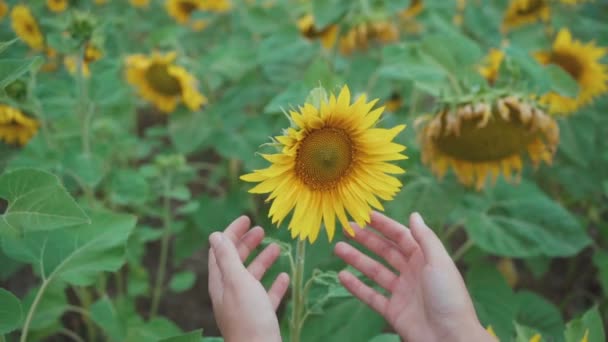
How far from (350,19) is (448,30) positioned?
13.5 inches

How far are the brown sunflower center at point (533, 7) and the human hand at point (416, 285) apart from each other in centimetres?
154

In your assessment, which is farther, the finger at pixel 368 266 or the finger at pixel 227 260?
the finger at pixel 368 266

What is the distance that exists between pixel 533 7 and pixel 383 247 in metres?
1.62

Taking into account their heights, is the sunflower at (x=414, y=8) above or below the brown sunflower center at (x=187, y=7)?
below

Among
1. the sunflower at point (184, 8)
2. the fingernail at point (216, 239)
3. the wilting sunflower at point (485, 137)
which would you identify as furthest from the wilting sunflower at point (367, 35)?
the fingernail at point (216, 239)

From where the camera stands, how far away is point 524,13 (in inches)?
91.2

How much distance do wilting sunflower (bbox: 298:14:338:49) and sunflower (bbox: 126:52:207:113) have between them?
0.43m

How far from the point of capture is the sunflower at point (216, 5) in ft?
7.86

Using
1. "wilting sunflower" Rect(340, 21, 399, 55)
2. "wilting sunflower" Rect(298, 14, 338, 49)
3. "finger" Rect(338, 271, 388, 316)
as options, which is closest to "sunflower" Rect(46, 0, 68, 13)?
"wilting sunflower" Rect(298, 14, 338, 49)

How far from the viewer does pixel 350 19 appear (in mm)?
1878

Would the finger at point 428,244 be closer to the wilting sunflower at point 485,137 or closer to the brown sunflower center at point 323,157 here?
the brown sunflower center at point 323,157

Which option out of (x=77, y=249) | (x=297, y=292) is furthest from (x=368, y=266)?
(x=77, y=249)

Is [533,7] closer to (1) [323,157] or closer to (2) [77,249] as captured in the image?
(1) [323,157]

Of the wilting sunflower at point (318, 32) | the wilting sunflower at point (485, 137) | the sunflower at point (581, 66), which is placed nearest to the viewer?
the wilting sunflower at point (485, 137)
